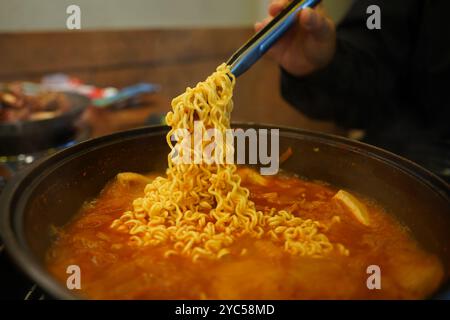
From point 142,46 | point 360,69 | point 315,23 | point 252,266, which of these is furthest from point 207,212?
point 142,46

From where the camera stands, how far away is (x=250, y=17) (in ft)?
17.9

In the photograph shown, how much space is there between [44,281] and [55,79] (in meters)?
3.67

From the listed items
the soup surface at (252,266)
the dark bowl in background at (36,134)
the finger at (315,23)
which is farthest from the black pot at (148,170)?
the dark bowl in background at (36,134)

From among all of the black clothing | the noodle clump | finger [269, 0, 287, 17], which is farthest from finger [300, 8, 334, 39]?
the noodle clump

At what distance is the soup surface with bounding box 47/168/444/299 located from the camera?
1.23 metres

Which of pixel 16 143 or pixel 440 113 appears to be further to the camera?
pixel 440 113

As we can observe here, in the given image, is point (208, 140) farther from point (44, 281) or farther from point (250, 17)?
point (250, 17)

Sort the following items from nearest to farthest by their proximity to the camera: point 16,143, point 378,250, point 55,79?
point 378,250
point 16,143
point 55,79

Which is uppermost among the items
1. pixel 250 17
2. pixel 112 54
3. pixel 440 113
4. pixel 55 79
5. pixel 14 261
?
pixel 250 17

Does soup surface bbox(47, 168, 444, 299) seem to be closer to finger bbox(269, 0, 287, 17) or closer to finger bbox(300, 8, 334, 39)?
finger bbox(300, 8, 334, 39)

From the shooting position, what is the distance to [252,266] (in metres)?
Answer: 1.33

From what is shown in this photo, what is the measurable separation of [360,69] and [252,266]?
2.01 metres

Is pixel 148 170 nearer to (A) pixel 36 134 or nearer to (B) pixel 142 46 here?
(A) pixel 36 134

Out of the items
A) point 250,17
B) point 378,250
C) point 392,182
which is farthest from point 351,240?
point 250,17
